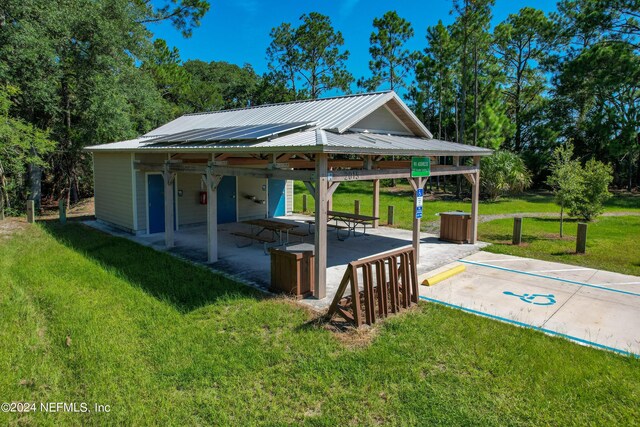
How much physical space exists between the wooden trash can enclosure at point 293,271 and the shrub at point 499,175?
16.9 metres

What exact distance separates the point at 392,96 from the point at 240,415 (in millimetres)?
8798

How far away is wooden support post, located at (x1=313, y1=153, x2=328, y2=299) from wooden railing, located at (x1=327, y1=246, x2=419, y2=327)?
0.61m

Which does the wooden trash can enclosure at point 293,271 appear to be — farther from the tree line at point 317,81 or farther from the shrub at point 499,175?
the shrub at point 499,175

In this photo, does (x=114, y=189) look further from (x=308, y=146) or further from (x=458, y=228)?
(x=458, y=228)

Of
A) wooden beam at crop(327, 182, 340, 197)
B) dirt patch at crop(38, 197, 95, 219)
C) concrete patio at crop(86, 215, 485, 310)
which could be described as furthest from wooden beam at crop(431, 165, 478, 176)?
dirt patch at crop(38, 197, 95, 219)

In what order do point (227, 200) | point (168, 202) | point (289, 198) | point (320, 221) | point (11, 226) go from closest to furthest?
point (320, 221) < point (168, 202) < point (11, 226) < point (227, 200) < point (289, 198)

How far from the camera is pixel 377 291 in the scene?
6.30m

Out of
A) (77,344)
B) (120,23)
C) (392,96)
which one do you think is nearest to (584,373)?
(77,344)

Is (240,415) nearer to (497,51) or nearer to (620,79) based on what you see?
(620,79)

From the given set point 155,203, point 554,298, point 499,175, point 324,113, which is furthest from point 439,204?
point 554,298

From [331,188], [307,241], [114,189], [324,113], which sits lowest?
[307,241]

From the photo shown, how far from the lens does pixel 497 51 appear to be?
3306cm

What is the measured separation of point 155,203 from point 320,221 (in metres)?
7.51

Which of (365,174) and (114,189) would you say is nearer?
(365,174)
